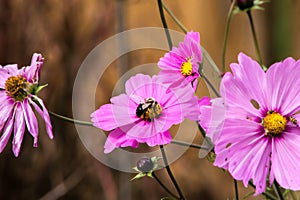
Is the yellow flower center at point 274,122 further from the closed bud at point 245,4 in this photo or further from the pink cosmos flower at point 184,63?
the closed bud at point 245,4

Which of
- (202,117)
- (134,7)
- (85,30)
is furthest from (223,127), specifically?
(134,7)

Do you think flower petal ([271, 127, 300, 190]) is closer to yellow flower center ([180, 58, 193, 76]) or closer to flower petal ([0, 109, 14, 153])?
yellow flower center ([180, 58, 193, 76])

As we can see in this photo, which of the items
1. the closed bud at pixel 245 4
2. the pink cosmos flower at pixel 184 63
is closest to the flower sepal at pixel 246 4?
the closed bud at pixel 245 4

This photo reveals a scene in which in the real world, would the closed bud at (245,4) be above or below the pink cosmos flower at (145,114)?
above

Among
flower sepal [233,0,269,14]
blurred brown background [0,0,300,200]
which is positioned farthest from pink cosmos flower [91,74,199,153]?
blurred brown background [0,0,300,200]

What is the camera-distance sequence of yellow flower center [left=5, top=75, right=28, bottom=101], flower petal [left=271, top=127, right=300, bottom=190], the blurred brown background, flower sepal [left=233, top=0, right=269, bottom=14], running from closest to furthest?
flower petal [left=271, top=127, right=300, bottom=190] < yellow flower center [left=5, top=75, right=28, bottom=101] < flower sepal [left=233, top=0, right=269, bottom=14] < the blurred brown background

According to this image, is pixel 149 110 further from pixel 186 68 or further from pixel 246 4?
pixel 246 4

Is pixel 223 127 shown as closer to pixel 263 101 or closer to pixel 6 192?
pixel 263 101
